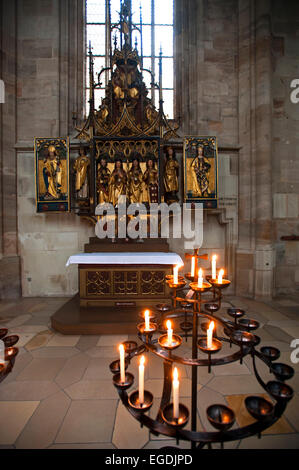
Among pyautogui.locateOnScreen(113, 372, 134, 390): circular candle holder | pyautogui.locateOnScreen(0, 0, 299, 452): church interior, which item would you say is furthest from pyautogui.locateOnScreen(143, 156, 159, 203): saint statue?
pyautogui.locateOnScreen(113, 372, 134, 390): circular candle holder

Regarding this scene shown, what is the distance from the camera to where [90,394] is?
246cm

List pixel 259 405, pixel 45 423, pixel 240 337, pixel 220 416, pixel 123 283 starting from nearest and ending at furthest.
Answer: pixel 220 416 < pixel 259 405 < pixel 240 337 < pixel 45 423 < pixel 123 283

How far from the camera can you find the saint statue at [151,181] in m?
5.35

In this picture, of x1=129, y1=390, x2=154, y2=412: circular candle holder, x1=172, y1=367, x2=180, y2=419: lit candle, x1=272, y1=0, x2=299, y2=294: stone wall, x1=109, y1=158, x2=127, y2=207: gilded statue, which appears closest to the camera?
x1=172, y1=367, x2=180, y2=419: lit candle

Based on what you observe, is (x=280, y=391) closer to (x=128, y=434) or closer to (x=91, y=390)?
(x=128, y=434)

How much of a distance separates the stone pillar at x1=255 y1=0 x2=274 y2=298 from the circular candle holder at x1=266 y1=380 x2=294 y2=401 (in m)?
4.78

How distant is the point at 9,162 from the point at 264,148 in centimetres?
648

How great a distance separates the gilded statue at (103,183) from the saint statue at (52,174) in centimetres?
91

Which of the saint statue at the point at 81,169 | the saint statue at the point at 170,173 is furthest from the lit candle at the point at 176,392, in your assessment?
the saint statue at the point at 81,169

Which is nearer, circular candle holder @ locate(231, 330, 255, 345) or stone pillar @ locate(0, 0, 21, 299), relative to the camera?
circular candle holder @ locate(231, 330, 255, 345)

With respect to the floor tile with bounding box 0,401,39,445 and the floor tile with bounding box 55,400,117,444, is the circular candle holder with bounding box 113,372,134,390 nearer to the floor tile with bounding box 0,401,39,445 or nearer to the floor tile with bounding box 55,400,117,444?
the floor tile with bounding box 55,400,117,444

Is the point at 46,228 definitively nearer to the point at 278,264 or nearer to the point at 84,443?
the point at 84,443

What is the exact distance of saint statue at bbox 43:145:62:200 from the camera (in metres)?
5.35

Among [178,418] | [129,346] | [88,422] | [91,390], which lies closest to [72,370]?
[91,390]
